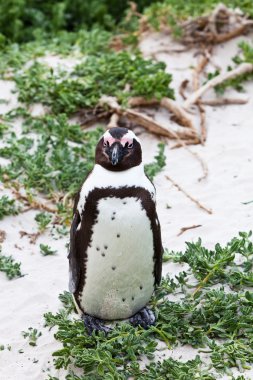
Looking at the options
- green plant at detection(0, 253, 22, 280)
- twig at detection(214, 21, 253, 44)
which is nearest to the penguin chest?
green plant at detection(0, 253, 22, 280)

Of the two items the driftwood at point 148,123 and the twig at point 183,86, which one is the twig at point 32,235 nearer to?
the driftwood at point 148,123

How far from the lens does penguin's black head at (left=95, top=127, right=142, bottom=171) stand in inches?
141

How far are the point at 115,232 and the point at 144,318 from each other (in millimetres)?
589

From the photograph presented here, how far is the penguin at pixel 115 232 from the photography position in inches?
141

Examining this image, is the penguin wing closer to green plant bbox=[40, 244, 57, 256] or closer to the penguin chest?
the penguin chest

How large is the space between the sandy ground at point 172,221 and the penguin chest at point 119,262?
0.32 m

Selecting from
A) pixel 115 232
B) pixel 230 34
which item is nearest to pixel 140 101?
pixel 230 34

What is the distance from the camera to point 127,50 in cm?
766

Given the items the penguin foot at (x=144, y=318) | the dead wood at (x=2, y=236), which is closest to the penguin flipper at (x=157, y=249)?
the penguin foot at (x=144, y=318)

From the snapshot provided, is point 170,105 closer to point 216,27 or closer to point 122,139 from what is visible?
point 216,27

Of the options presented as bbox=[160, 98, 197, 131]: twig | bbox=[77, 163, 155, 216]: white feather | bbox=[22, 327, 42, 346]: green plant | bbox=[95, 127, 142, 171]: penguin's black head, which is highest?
bbox=[95, 127, 142, 171]: penguin's black head

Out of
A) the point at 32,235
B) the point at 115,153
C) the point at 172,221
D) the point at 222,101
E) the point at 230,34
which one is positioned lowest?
the point at 32,235

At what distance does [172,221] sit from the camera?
5.21 m

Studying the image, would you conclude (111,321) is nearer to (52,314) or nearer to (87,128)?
(52,314)
